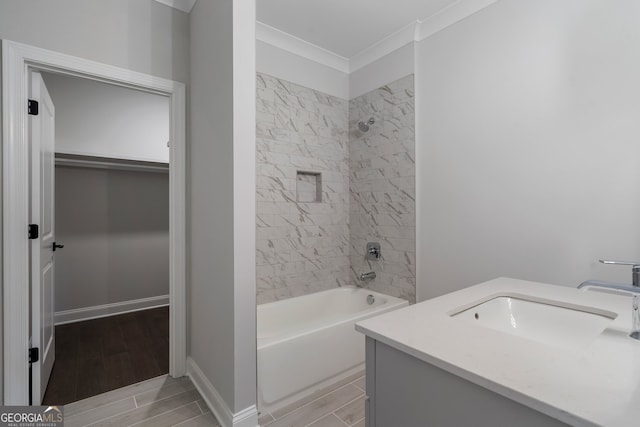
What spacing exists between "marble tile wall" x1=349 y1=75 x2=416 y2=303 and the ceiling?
1.56ft

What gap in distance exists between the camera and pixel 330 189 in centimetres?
311

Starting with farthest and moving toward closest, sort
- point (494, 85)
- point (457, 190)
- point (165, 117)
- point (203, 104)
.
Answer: point (165, 117) < point (457, 190) < point (494, 85) < point (203, 104)

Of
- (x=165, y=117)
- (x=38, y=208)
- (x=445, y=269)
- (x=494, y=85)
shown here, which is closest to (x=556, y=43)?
(x=494, y=85)

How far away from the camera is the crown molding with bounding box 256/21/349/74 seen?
260 centimetres

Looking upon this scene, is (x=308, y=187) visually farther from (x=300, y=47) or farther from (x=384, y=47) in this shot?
(x=384, y=47)

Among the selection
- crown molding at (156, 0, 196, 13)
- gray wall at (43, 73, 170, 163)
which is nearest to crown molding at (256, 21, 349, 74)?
crown molding at (156, 0, 196, 13)

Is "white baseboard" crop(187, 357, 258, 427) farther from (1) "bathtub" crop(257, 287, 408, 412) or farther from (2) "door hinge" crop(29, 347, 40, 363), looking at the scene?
(2) "door hinge" crop(29, 347, 40, 363)

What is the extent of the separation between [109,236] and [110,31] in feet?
7.95

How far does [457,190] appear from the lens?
2336mm

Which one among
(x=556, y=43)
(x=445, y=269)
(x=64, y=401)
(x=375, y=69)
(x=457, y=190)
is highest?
(x=375, y=69)

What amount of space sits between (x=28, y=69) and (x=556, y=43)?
321cm

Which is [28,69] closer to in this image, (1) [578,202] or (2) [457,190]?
(2) [457,190]

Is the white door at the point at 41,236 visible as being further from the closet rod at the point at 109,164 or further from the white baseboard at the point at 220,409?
the closet rod at the point at 109,164

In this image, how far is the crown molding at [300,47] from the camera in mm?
2596
